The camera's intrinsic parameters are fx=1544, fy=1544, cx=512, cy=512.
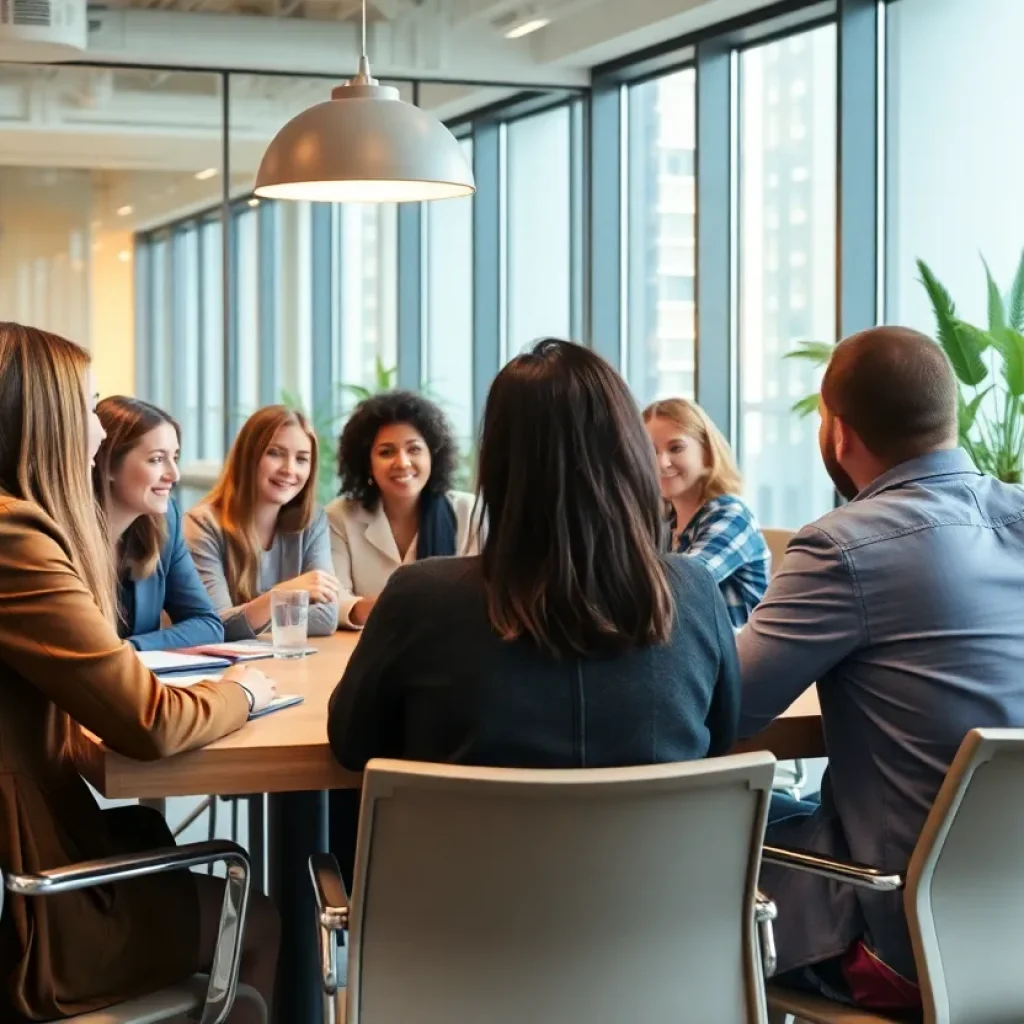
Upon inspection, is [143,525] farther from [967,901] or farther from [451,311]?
[451,311]

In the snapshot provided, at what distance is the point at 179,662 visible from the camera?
2645mm

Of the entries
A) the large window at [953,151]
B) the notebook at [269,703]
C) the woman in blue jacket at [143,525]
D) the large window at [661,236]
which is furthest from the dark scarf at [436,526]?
the large window at [661,236]

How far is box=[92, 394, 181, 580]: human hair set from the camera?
324cm

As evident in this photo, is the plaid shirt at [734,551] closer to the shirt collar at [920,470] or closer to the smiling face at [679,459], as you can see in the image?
the smiling face at [679,459]

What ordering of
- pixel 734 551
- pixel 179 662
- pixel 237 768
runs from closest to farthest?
pixel 237 768 → pixel 179 662 → pixel 734 551

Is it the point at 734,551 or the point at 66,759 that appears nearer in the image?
the point at 66,759

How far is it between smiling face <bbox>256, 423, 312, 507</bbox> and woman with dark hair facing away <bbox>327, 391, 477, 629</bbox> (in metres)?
0.24

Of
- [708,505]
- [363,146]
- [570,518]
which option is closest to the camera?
[570,518]

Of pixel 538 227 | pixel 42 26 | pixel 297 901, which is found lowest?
pixel 297 901

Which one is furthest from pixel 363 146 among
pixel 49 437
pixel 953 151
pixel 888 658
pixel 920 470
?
pixel 953 151

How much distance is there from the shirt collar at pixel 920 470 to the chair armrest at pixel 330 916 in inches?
34.9

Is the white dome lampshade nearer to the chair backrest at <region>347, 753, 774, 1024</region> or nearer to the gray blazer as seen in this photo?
the gray blazer

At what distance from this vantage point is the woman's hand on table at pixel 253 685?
2182 millimetres

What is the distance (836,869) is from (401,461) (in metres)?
2.29
